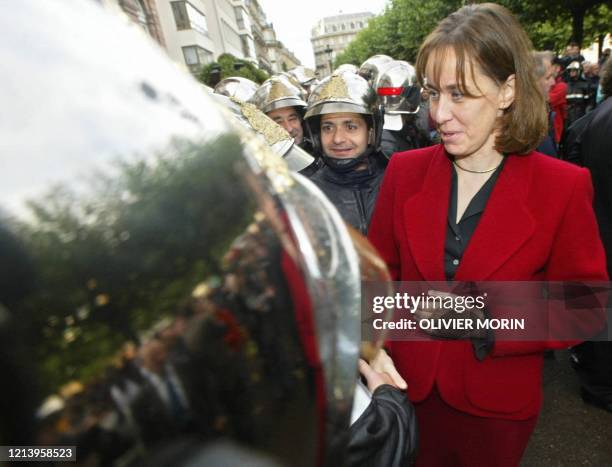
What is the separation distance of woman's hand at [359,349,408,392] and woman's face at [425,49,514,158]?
77cm

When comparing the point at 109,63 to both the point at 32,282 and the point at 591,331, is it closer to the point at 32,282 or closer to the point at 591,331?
the point at 32,282

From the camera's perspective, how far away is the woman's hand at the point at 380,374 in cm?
108

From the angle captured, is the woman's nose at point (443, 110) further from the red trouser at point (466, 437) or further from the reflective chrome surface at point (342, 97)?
the reflective chrome surface at point (342, 97)

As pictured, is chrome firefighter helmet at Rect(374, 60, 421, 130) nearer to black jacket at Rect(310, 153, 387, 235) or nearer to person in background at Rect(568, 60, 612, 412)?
person in background at Rect(568, 60, 612, 412)

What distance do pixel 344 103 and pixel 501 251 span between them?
165cm

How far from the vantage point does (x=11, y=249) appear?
0.32 meters

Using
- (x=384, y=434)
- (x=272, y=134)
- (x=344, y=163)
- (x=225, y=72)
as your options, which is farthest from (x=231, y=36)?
(x=384, y=434)

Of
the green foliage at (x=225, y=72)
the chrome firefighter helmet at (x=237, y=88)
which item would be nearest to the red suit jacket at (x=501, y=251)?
the chrome firefighter helmet at (x=237, y=88)

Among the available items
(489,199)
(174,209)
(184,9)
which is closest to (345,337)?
(174,209)

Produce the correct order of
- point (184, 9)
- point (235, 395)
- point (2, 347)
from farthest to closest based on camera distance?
point (184, 9), point (235, 395), point (2, 347)

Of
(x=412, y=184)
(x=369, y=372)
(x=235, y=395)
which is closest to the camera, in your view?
(x=235, y=395)

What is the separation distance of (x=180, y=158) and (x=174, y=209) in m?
0.06

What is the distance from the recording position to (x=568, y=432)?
2.45 meters

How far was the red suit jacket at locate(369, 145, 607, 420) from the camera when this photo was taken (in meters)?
1.28
